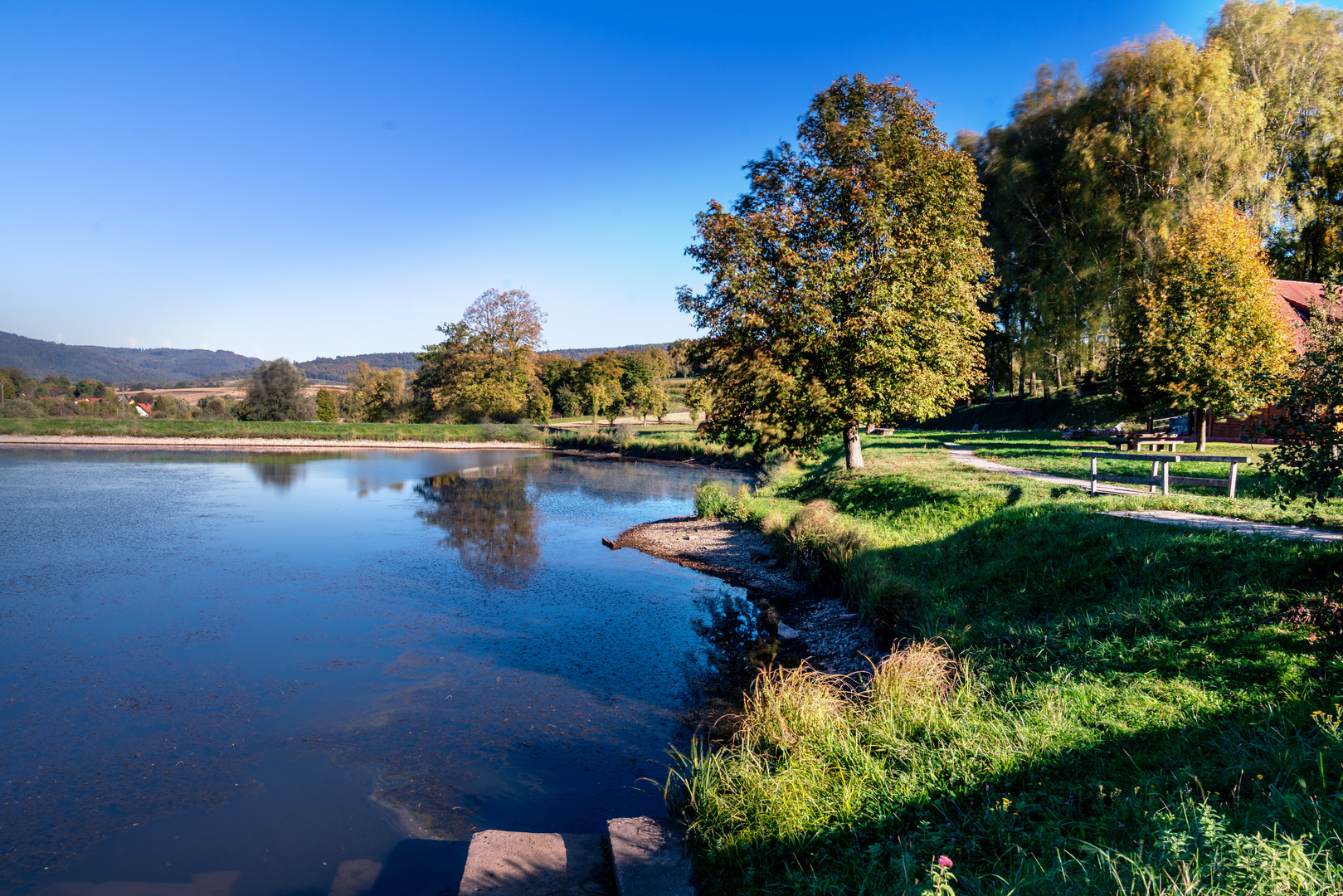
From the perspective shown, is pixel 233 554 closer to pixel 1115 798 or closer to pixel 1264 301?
pixel 1115 798

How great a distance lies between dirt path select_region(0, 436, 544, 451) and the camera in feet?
170

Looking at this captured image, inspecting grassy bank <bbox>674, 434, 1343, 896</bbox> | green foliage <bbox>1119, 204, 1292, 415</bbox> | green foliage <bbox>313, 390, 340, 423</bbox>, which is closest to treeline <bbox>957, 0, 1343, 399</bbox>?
green foliage <bbox>1119, 204, 1292, 415</bbox>

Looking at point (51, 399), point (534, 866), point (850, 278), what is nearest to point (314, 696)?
point (534, 866)

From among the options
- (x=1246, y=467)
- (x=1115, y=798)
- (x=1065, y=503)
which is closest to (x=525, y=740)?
(x=1115, y=798)

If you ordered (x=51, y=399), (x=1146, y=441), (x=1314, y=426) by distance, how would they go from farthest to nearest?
(x=51, y=399), (x=1146, y=441), (x=1314, y=426)

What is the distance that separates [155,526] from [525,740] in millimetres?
19364

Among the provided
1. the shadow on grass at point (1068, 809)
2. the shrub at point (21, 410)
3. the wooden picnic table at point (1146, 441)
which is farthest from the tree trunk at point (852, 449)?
the shrub at point (21, 410)

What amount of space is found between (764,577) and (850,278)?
743 cm

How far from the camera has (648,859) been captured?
530cm

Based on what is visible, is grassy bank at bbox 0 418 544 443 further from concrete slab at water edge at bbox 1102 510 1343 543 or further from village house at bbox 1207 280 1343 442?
concrete slab at water edge at bbox 1102 510 1343 543

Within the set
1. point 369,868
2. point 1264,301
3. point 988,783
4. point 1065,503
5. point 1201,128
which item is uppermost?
point 1201,128

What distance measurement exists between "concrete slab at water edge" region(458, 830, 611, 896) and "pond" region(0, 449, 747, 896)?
0.93m

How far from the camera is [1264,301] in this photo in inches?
745

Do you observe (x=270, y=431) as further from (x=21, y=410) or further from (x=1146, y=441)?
(x=1146, y=441)
